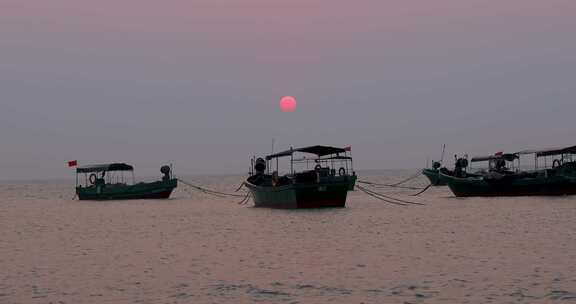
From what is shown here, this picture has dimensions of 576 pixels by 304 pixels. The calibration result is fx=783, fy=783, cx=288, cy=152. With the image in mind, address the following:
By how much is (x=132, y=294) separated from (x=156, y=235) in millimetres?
21000

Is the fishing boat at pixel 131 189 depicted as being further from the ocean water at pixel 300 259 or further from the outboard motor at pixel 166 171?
the ocean water at pixel 300 259

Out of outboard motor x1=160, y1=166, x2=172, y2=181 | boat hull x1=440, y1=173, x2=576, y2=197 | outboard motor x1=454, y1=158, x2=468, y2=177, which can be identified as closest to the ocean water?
boat hull x1=440, y1=173, x2=576, y2=197

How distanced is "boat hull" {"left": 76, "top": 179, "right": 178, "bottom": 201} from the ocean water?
26056 millimetres

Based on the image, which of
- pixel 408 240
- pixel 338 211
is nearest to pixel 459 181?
pixel 338 211

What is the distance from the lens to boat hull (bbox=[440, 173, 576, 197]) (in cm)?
6794

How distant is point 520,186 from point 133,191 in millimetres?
39408

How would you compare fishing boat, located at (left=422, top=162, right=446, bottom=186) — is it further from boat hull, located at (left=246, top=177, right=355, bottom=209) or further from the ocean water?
boat hull, located at (left=246, top=177, right=355, bottom=209)

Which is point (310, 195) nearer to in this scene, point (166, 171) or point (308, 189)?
point (308, 189)

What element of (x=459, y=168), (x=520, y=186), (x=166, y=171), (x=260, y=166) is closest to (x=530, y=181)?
(x=520, y=186)

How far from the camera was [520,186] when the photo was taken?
229ft

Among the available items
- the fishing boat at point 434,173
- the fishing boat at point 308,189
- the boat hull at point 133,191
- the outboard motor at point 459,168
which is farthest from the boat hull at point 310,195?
the fishing boat at point 434,173

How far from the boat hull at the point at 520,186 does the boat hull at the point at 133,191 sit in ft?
99.1

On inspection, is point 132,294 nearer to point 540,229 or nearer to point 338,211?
point 540,229

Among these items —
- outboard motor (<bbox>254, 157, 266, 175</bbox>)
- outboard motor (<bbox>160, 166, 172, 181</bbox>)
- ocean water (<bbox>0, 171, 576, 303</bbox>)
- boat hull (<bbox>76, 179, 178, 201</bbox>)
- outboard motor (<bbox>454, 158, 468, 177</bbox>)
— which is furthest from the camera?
boat hull (<bbox>76, 179, 178, 201</bbox>)
